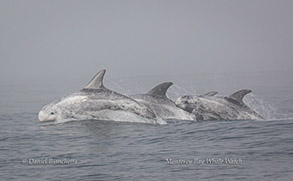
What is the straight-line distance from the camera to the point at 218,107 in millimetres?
25531

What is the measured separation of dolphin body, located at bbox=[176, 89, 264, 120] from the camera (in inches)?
994

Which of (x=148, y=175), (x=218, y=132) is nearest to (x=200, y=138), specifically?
(x=218, y=132)

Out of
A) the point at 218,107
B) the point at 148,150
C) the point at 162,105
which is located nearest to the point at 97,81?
the point at 162,105

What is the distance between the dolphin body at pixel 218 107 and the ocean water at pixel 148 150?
1.25m

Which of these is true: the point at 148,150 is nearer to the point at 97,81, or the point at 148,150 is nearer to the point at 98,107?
the point at 98,107

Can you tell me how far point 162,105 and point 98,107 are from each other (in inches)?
105

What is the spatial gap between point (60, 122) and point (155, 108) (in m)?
3.61

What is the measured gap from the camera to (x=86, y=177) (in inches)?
619

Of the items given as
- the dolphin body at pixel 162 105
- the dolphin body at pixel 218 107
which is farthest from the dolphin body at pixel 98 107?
the dolphin body at pixel 218 107

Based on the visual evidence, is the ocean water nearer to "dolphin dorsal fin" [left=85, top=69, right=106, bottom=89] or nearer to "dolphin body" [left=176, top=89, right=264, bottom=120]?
"dolphin body" [left=176, top=89, right=264, bottom=120]

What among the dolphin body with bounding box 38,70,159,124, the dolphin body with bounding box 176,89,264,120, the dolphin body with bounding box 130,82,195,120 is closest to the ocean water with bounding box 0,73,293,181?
the dolphin body with bounding box 38,70,159,124

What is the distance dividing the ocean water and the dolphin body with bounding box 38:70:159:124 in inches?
21.2

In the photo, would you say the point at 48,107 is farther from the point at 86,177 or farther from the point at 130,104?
the point at 86,177

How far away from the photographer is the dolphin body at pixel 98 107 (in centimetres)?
2412
